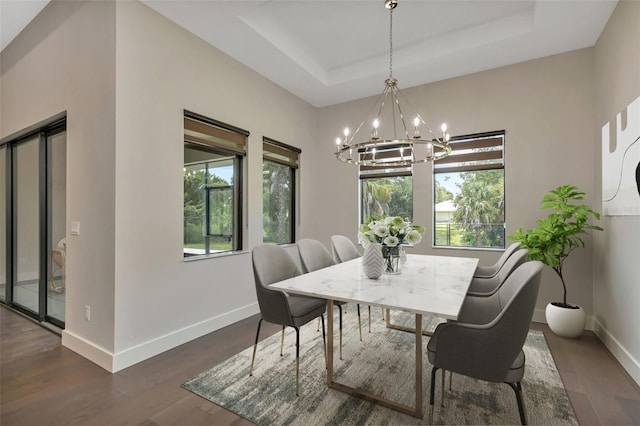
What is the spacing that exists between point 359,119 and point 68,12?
11.3ft

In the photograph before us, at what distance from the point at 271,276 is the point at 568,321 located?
9.36 feet

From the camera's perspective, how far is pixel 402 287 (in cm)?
196

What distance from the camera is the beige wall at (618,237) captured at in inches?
89.3

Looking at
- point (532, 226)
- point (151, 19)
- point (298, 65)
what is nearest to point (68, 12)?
point (151, 19)

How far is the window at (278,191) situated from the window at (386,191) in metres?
1.07

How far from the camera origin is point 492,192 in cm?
377

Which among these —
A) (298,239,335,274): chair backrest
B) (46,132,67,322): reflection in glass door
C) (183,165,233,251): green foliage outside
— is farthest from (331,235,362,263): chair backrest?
(46,132,67,322): reflection in glass door

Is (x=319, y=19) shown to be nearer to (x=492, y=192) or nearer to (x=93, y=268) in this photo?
(x=492, y=192)

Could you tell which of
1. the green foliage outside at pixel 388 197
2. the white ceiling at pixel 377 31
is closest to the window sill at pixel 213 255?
the green foliage outside at pixel 388 197

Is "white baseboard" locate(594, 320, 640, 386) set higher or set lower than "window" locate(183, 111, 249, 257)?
lower

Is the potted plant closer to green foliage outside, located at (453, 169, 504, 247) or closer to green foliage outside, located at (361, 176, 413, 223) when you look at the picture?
green foliage outside, located at (453, 169, 504, 247)

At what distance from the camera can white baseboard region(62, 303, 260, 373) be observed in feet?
7.75

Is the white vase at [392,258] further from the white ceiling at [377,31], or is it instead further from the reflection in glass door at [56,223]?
the reflection in glass door at [56,223]

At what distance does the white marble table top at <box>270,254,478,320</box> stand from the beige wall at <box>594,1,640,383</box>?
111 centimetres
